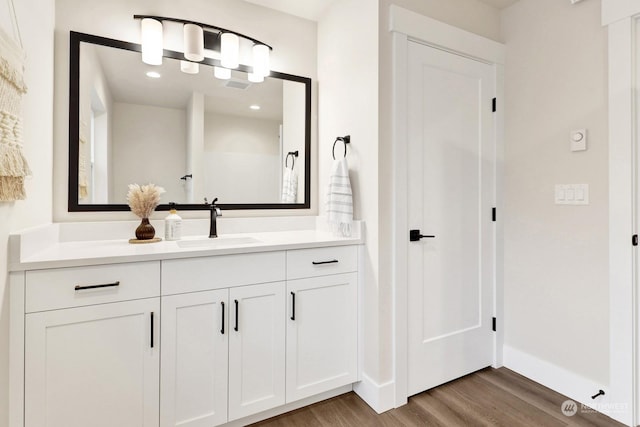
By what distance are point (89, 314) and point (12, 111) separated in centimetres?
79

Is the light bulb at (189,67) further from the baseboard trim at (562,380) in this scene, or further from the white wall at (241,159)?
the baseboard trim at (562,380)

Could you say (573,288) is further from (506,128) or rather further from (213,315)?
(213,315)

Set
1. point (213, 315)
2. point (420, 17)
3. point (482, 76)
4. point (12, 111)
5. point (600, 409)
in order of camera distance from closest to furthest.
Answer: point (12, 111) → point (213, 315) → point (600, 409) → point (420, 17) → point (482, 76)

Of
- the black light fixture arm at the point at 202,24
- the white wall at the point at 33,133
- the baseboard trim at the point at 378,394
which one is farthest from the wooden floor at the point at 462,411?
the black light fixture arm at the point at 202,24

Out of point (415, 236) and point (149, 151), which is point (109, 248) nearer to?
point (149, 151)

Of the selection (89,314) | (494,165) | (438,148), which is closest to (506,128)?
(494,165)

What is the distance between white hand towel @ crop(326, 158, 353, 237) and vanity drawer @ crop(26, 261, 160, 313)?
38.2 inches

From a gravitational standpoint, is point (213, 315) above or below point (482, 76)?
below

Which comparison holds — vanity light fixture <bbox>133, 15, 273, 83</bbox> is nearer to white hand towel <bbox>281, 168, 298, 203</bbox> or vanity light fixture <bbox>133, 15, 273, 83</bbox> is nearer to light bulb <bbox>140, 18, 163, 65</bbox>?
light bulb <bbox>140, 18, 163, 65</bbox>

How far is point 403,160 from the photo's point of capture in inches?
75.5

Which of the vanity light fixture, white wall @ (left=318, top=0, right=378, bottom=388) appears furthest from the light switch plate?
the vanity light fixture

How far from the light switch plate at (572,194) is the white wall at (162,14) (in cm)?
153

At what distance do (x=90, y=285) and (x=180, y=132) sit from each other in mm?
1071

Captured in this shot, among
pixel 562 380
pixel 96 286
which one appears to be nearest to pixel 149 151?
pixel 96 286
